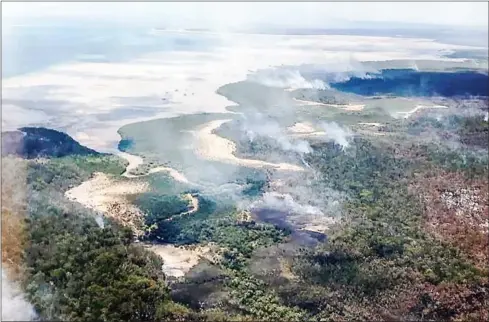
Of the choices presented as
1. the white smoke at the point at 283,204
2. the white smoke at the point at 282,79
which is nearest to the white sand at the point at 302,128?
the white smoke at the point at 282,79

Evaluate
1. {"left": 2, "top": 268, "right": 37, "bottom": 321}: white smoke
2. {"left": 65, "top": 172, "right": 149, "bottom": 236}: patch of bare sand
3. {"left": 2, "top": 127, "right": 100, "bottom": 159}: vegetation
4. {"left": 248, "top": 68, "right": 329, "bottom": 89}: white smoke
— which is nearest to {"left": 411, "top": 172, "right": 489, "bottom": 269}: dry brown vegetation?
{"left": 248, "top": 68, "right": 329, "bottom": 89}: white smoke

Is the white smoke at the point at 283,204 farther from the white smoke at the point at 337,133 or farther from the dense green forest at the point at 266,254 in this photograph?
the white smoke at the point at 337,133

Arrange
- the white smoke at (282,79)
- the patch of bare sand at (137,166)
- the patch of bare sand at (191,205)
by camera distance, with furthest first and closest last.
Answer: the white smoke at (282,79), the patch of bare sand at (137,166), the patch of bare sand at (191,205)

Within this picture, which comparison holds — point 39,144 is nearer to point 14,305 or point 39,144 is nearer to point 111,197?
point 111,197

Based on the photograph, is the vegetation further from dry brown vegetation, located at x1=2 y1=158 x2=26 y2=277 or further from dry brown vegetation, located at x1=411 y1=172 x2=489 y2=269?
dry brown vegetation, located at x1=411 y1=172 x2=489 y2=269

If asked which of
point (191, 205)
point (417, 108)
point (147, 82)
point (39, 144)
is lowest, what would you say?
point (191, 205)

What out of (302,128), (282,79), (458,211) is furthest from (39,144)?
(458,211)
